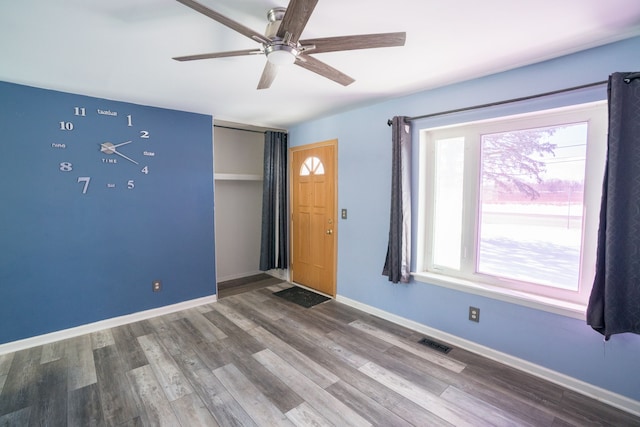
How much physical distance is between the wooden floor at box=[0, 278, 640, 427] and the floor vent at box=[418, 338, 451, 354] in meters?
0.05

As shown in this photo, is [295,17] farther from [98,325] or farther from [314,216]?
[98,325]

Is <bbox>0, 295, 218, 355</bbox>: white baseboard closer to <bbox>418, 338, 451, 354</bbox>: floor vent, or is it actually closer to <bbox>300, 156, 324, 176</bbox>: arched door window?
<bbox>300, 156, 324, 176</bbox>: arched door window

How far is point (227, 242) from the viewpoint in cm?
472

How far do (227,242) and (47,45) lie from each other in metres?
3.25

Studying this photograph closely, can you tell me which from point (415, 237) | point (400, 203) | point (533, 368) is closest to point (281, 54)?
point (400, 203)

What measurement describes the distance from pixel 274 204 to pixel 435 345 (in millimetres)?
2918

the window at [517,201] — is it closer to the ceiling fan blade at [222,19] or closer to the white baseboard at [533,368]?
the white baseboard at [533,368]

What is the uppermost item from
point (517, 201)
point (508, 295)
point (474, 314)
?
point (517, 201)

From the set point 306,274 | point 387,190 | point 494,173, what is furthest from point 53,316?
point 494,173

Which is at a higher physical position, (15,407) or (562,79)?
(562,79)

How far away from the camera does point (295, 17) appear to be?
131 cm

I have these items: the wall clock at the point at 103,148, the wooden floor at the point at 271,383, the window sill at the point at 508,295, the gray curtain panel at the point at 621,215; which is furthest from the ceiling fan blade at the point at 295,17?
the wall clock at the point at 103,148

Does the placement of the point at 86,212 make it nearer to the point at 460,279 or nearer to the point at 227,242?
the point at 227,242

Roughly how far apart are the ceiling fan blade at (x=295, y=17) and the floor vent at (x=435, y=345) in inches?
106
